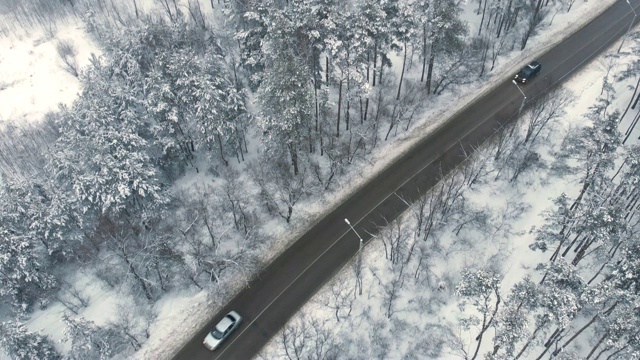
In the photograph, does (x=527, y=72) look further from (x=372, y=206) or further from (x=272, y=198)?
(x=272, y=198)

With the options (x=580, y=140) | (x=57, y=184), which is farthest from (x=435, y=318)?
(x=57, y=184)

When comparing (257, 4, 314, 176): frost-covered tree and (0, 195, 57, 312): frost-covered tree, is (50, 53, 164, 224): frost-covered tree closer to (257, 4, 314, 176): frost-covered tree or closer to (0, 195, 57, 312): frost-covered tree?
(0, 195, 57, 312): frost-covered tree

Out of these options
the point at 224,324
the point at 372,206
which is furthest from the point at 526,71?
the point at 224,324

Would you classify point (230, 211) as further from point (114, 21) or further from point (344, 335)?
point (114, 21)

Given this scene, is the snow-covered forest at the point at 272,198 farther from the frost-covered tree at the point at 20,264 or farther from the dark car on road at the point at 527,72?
the dark car on road at the point at 527,72

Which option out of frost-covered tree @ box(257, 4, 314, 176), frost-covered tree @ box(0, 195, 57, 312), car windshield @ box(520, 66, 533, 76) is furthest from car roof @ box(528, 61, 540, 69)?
frost-covered tree @ box(0, 195, 57, 312)

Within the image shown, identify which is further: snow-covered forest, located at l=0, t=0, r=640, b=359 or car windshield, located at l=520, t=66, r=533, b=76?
car windshield, located at l=520, t=66, r=533, b=76
